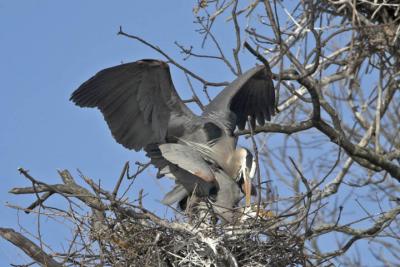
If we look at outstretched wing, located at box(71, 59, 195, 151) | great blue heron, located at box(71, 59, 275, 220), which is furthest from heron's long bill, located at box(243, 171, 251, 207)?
outstretched wing, located at box(71, 59, 195, 151)

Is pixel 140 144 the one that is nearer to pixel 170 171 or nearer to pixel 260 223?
pixel 170 171

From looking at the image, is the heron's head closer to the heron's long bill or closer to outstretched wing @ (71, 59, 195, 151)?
the heron's long bill

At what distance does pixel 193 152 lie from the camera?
7.69m

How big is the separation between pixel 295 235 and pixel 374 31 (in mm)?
2561

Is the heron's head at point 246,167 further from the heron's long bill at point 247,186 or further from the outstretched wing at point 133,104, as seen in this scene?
the outstretched wing at point 133,104

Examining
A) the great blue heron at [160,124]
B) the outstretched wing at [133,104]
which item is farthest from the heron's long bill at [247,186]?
the outstretched wing at [133,104]

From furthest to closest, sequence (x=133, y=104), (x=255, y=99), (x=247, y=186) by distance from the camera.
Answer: (x=255, y=99)
(x=133, y=104)
(x=247, y=186)

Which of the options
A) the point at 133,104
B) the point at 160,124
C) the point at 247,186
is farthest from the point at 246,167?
the point at 133,104

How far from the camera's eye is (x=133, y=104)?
7863 mm

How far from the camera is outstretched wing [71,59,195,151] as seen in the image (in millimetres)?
7777

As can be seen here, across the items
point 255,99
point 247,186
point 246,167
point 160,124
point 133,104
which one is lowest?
point 247,186

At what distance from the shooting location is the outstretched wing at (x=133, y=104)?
7.78 meters

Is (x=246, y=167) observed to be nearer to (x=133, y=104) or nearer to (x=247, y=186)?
(x=247, y=186)

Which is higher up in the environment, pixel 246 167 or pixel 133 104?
pixel 133 104
